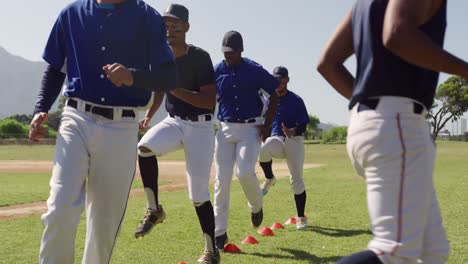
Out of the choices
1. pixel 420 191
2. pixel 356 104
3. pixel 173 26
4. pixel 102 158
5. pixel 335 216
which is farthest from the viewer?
pixel 335 216

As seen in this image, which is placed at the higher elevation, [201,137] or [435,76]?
[435,76]

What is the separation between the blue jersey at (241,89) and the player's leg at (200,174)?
1.34 metres

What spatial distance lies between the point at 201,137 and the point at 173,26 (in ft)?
3.97

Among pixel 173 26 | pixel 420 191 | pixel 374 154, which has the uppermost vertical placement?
pixel 173 26

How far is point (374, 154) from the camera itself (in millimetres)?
2537

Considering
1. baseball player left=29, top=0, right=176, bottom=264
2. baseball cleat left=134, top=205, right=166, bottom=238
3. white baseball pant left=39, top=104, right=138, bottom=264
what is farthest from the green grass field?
baseball player left=29, top=0, right=176, bottom=264

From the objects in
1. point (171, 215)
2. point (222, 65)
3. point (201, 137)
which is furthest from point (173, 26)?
point (171, 215)

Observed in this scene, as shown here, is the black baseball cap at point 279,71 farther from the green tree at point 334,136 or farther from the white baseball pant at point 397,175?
the green tree at point 334,136

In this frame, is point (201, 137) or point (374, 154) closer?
point (374, 154)

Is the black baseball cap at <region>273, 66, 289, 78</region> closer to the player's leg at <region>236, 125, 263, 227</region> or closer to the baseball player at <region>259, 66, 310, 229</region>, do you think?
the baseball player at <region>259, 66, 310, 229</region>

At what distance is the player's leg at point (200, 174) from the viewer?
5.81 meters

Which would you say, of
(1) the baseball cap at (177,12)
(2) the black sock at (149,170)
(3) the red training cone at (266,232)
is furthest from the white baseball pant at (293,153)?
(1) the baseball cap at (177,12)

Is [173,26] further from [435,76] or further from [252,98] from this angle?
[435,76]

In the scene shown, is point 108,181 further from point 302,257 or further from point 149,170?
point 302,257
